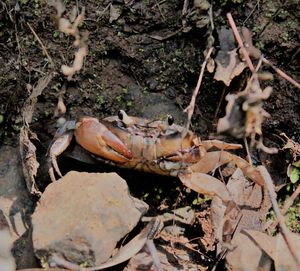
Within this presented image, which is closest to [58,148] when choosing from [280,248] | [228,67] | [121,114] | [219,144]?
[121,114]

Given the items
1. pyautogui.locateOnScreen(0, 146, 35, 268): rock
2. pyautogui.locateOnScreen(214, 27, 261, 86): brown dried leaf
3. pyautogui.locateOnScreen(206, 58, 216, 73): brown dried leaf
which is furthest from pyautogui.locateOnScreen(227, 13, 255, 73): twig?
pyautogui.locateOnScreen(0, 146, 35, 268): rock

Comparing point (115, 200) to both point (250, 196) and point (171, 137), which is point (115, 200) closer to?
point (171, 137)

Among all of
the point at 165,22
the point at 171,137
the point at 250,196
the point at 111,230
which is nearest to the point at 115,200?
the point at 111,230

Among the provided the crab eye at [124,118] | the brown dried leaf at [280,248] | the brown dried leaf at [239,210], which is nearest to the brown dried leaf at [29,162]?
the crab eye at [124,118]

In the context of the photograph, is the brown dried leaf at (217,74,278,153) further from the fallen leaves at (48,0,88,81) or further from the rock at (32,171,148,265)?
the fallen leaves at (48,0,88,81)

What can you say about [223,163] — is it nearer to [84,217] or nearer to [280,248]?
[280,248]

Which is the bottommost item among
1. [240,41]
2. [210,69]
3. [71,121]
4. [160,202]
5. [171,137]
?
[160,202]
